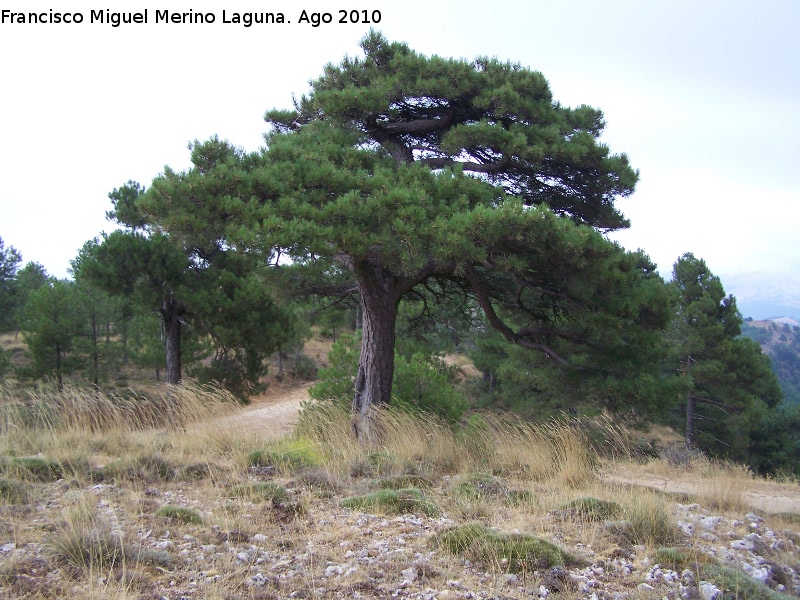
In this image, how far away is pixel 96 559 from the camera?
306 cm

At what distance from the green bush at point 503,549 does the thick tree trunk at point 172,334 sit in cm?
1356

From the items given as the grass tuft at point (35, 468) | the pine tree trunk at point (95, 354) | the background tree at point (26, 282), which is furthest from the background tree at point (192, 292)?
the grass tuft at point (35, 468)

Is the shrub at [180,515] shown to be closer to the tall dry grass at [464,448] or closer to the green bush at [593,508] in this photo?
the tall dry grass at [464,448]

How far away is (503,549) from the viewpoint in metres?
3.50

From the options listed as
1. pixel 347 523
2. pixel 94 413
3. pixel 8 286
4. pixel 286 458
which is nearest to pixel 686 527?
pixel 347 523

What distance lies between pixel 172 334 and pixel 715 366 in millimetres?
16280

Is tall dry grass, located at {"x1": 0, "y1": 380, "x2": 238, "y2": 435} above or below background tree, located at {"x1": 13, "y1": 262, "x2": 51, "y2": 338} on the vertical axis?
below

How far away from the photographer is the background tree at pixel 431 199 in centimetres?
640

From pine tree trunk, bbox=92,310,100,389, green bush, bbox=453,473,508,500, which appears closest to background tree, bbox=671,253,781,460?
green bush, bbox=453,473,508,500

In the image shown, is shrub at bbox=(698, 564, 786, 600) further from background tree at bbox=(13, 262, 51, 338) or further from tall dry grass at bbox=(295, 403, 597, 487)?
background tree at bbox=(13, 262, 51, 338)

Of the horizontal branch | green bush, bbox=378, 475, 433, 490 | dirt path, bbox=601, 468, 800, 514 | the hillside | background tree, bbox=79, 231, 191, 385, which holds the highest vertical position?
the horizontal branch

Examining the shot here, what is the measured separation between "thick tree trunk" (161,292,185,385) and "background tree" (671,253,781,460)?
14.8 metres

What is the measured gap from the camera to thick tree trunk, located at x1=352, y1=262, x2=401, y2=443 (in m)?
8.20

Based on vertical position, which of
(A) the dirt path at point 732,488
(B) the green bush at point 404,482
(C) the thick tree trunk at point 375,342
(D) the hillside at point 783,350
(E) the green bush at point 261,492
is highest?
(C) the thick tree trunk at point 375,342
